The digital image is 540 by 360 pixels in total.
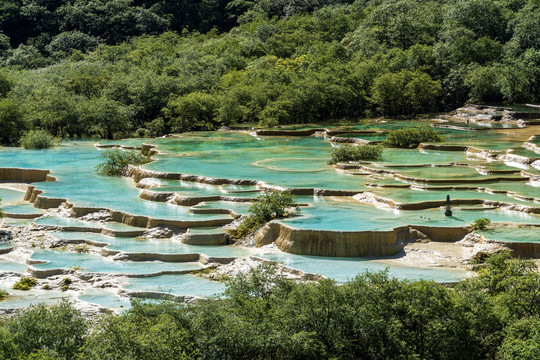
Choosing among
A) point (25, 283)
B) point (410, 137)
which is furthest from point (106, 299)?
point (410, 137)

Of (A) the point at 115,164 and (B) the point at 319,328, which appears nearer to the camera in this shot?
(B) the point at 319,328

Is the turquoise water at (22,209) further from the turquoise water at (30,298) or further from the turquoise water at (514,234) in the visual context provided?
the turquoise water at (514,234)

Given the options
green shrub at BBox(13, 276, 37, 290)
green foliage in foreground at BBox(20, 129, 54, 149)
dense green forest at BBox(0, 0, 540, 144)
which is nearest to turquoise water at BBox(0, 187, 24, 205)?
green foliage in foreground at BBox(20, 129, 54, 149)

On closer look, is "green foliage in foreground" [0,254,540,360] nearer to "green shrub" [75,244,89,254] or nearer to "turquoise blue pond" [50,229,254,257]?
"turquoise blue pond" [50,229,254,257]

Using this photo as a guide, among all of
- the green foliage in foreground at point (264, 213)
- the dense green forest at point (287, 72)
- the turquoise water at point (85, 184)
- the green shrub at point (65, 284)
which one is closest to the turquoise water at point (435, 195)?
the green foliage in foreground at point (264, 213)

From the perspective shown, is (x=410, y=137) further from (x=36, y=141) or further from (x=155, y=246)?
(x=36, y=141)
